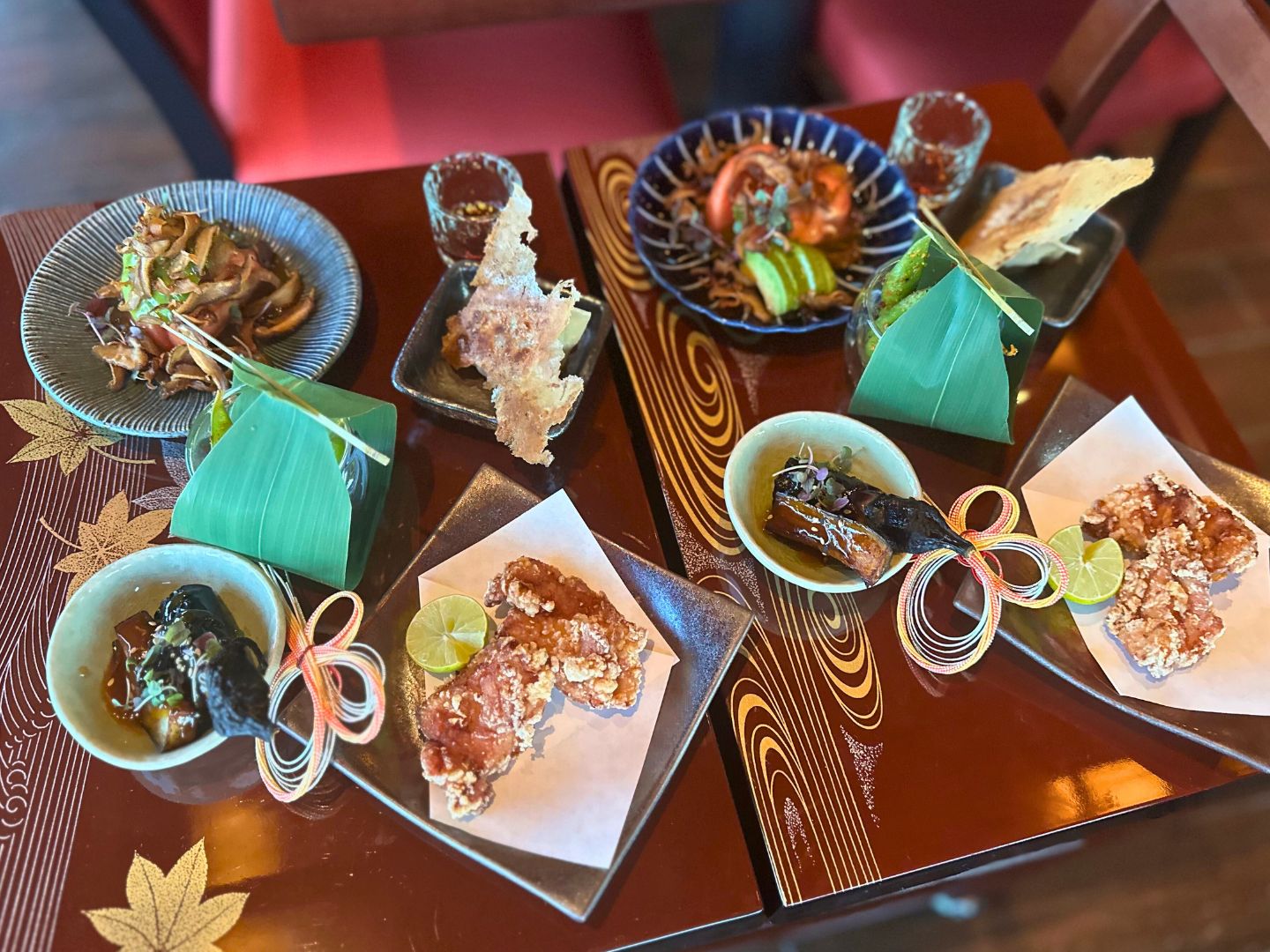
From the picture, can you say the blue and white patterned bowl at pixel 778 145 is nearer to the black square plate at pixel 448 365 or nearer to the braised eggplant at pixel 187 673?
Result: the black square plate at pixel 448 365

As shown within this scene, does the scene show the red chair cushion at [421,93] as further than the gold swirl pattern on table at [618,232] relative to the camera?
Yes

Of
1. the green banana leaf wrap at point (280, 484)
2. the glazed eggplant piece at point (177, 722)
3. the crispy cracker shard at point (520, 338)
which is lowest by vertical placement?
the glazed eggplant piece at point (177, 722)

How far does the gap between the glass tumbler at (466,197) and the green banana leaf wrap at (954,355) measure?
68 cm

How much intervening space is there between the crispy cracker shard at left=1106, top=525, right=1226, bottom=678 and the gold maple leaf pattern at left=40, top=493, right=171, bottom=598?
4.37 feet

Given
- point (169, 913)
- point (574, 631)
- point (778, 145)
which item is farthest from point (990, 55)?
point (169, 913)

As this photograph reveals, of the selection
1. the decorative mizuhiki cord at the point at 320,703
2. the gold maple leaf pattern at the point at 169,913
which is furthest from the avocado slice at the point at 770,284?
the gold maple leaf pattern at the point at 169,913

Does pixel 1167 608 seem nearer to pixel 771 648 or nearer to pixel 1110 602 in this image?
pixel 1110 602

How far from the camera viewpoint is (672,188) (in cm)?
162

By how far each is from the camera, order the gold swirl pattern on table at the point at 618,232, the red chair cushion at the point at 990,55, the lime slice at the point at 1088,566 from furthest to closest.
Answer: the red chair cushion at the point at 990,55 → the gold swirl pattern on table at the point at 618,232 → the lime slice at the point at 1088,566

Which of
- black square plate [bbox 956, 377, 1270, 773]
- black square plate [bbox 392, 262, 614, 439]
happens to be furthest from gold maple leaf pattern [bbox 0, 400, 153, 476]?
black square plate [bbox 956, 377, 1270, 773]

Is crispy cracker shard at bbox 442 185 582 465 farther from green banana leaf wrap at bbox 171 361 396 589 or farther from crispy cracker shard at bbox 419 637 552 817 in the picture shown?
crispy cracker shard at bbox 419 637 552 817

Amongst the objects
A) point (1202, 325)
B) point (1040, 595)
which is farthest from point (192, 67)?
point (1202, 325)

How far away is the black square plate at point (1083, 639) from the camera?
3.65 feet

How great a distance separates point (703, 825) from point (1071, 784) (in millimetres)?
478
